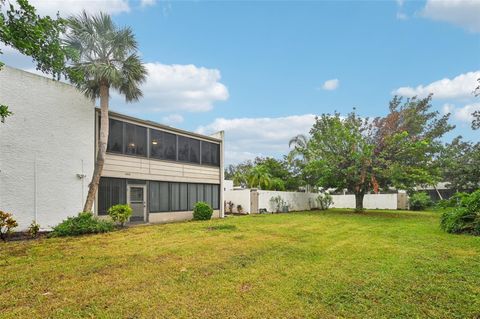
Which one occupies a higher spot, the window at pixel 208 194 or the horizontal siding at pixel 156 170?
the horizontal siding at pixel 156 170

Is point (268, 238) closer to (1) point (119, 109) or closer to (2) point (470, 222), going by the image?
(2) point (470, 222)

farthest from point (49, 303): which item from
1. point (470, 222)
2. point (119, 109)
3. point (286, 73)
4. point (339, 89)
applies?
point (339, 89)

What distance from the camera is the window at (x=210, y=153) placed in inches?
688

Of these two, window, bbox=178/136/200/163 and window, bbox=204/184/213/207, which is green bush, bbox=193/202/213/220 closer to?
window, bbox=204/184/213/207

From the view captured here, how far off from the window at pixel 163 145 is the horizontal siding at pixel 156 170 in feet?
1.25

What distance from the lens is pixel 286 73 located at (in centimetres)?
1588

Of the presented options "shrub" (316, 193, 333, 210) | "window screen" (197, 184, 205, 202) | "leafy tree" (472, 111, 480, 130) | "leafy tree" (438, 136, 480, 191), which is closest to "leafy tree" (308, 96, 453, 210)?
"leafy tree" (472, 111, 480, 130)

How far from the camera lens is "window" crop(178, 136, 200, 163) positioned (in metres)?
16.0

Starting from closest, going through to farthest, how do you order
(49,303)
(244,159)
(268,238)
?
(49,303), (268,238), (244,159)

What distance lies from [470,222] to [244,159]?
34999 millimetres

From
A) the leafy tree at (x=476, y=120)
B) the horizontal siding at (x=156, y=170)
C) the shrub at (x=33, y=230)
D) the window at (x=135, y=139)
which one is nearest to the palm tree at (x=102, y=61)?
the horizontal siding at (x=156, y=170)

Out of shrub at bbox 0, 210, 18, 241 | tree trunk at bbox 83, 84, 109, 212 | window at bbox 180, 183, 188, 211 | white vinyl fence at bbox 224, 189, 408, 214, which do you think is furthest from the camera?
white vinyl fence at bbox 224, 189, 408, 214

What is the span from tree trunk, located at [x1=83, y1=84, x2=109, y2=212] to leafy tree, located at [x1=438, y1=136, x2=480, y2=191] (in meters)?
22.8

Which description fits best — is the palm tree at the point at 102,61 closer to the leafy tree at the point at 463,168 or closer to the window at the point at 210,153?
the window at the point at 210,153
